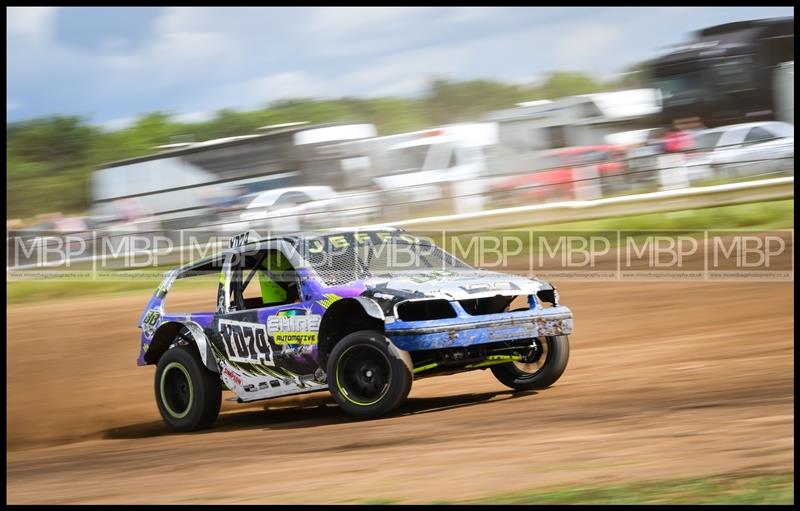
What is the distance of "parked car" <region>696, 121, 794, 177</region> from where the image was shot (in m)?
17.7

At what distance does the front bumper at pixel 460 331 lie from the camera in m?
7.64

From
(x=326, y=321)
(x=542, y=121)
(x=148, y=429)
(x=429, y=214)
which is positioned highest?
(x=542, y=121)

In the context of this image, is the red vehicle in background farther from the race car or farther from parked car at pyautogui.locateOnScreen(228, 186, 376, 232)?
the race car

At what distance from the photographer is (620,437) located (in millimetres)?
6207

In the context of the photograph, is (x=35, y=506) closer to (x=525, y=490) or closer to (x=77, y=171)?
(x=525, y=490)

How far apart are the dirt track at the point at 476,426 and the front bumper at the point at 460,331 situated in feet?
1.76

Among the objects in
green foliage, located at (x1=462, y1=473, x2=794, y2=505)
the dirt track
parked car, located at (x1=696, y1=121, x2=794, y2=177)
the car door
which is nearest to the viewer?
green foliage, located at (x1=462, y1=473, x2=794, y2=505)

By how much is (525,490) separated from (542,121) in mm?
16886

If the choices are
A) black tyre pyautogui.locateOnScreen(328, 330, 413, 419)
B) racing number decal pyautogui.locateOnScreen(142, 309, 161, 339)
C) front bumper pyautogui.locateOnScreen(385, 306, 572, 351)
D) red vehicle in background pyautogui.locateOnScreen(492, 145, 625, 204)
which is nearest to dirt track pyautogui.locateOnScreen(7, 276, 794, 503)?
black tyre pyautogui.locateOnScreen(328, 330, 413, 419)

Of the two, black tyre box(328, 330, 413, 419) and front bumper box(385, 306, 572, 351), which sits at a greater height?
front bumper box(385, 306, 572, 351)

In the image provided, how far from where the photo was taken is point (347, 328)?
8.30m

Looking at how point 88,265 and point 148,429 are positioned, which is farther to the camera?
point 88,265

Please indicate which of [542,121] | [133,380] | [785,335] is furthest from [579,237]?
[133,380]

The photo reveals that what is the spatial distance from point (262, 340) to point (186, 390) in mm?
1215
